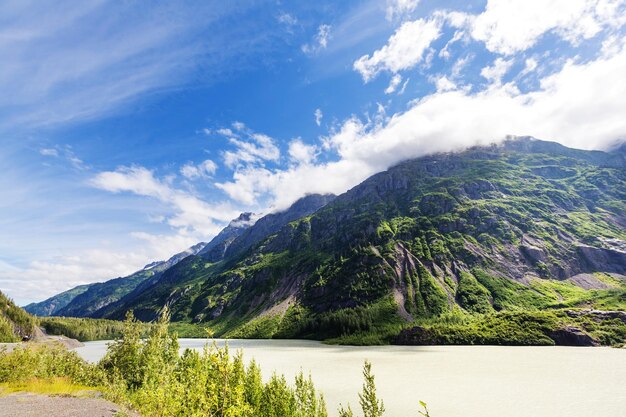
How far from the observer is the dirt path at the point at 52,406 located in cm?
2087

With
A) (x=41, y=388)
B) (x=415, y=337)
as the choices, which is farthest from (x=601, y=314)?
(x=41, y=388)

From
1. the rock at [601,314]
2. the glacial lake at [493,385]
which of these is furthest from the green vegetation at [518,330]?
the glacial lake at [493,385]

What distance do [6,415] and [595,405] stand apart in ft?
259

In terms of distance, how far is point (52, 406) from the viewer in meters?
23.6

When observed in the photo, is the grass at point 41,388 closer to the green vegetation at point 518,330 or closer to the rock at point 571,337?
the green vegetation at point 518,330

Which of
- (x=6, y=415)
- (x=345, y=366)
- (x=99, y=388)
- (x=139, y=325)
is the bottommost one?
(x=345, y=366)

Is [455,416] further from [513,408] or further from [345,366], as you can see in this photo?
[345,366]

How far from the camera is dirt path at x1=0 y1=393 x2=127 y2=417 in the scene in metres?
20.9

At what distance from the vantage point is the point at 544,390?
6600 centimetres

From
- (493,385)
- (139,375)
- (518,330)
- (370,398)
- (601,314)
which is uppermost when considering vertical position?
(370,398)

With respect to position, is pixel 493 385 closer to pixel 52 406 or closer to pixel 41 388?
pixel 52 406

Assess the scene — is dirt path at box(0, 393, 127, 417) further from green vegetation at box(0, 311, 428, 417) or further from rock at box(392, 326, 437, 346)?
rock at box(392, 326, 437, 346)

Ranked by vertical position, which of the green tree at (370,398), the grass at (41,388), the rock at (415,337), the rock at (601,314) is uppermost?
the green tree at (370,398)

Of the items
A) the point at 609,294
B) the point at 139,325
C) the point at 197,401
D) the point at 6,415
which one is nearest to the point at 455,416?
the point at 139,325
